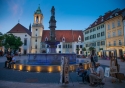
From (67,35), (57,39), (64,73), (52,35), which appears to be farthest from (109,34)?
(64,73)

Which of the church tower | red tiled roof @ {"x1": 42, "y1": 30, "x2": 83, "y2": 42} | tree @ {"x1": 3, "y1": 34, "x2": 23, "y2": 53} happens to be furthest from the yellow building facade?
tree @ {"x1": 3, "y1": 34, "x2": 23, "y2": 53}

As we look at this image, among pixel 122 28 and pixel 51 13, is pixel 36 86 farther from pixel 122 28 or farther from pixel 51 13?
pixel 122 28

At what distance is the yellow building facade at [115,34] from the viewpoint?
112 feet

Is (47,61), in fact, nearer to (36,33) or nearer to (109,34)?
(109,34)

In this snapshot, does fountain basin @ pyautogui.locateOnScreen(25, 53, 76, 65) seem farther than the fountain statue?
Yes

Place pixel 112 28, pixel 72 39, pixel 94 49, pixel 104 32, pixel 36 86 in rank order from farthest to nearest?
pixel 72 39
pixel 94 49
pixel 104 32
pixel 112 28
pixel 36 86

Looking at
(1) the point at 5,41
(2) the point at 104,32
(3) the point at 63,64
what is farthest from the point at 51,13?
(1) the point at 5,41

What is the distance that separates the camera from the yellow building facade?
112ft

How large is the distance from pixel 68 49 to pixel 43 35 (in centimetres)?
1548

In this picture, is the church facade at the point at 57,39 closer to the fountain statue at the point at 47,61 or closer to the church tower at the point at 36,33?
the church tower at the point at 36,33

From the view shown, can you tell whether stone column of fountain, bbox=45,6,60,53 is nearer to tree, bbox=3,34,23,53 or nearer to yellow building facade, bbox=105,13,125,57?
yellow building facade, bbox=105,13,125,57

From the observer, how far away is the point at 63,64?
6762 mm

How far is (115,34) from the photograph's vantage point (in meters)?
37.0

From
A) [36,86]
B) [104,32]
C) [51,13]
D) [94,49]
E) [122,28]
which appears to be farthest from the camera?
[94,49]
